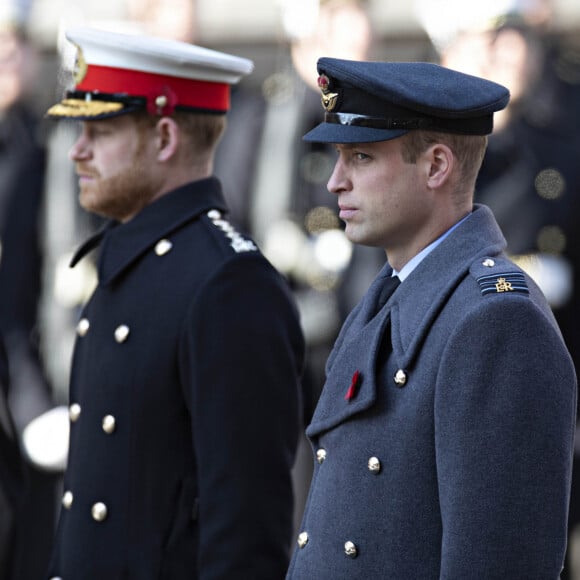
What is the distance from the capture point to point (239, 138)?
635 cm

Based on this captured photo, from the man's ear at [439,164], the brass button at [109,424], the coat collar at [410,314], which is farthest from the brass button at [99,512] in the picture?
the man's ear at [439,164]

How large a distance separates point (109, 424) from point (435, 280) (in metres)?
1.01

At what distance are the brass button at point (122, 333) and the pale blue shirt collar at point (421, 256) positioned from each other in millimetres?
849

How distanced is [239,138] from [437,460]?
4.09 m

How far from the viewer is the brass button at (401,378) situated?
2.48 m

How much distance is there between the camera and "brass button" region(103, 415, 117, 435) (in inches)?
129

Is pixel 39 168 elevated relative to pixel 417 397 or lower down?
lower down

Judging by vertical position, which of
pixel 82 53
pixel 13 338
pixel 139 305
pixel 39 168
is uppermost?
pixel 82 53

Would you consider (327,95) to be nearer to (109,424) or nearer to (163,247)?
(163,247)

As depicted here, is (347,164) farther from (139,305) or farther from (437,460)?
(139,305)

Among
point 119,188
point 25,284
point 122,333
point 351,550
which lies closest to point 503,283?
point 351,550

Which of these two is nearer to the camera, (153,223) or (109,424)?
(109,424)

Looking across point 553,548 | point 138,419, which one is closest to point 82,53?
point 138,419

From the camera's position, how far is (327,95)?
2740 mm
